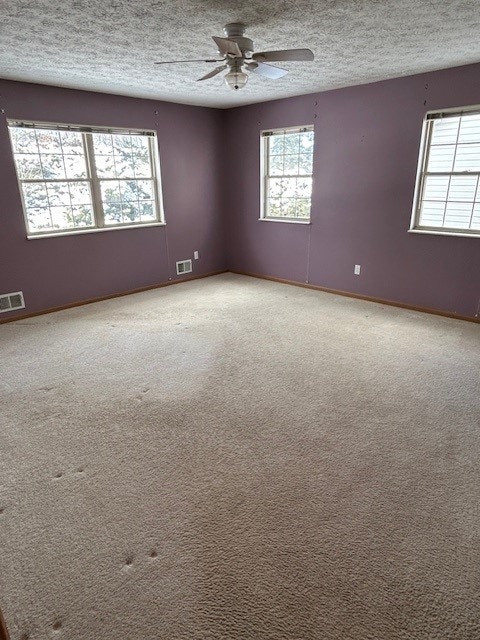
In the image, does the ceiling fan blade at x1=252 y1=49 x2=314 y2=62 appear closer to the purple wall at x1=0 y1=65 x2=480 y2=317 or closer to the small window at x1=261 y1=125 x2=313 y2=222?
the purple wall at x1=0 y1=65 x2=480 y2=317

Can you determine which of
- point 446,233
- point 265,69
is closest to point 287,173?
point 446,233

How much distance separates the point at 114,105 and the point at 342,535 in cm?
502

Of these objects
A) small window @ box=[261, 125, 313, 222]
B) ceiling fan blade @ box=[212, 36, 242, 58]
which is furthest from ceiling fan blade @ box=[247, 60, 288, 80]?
small window @ box=[261, 125, 313, 222]

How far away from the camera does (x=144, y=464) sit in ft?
6.91

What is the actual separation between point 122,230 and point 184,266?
1169 mm

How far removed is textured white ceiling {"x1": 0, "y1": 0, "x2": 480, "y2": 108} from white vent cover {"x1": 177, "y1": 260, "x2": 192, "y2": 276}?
244 centimetres

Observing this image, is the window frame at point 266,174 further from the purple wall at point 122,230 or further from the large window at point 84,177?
the large window at point 84,177

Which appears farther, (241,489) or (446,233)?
(446,233)

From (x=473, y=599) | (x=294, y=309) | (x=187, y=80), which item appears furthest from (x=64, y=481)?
(x=187, y=80)

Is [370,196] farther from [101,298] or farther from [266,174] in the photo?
[101,298]

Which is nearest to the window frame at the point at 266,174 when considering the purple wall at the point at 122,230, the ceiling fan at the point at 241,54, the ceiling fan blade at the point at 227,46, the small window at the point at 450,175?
the purple wall at the point at 122,230

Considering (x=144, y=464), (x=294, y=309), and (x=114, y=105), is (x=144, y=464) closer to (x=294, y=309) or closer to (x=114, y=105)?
(x=294, y=309)

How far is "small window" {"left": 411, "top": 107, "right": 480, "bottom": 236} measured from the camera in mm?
3855

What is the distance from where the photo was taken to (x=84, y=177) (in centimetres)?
469
